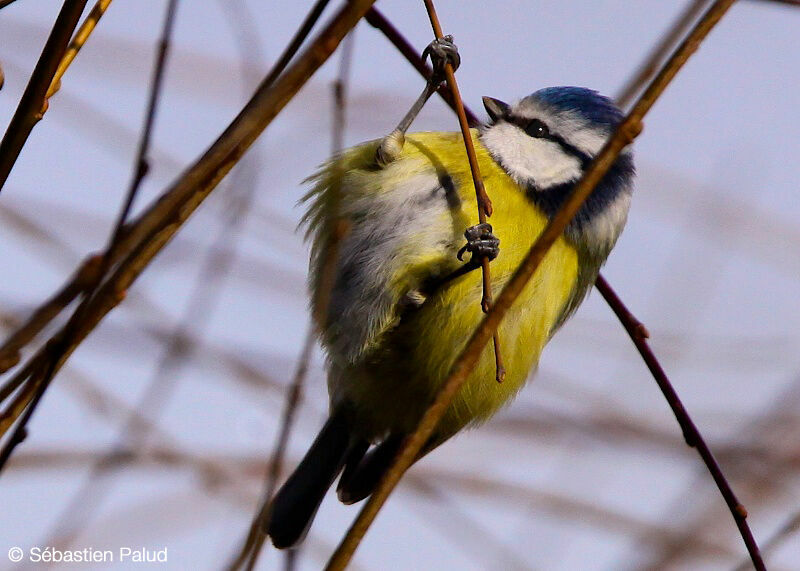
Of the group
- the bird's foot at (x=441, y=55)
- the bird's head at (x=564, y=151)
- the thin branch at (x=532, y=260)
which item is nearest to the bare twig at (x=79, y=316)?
the thin branch at (x=532, y=260)

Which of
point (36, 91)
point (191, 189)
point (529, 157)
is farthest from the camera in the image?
point (529, 157)

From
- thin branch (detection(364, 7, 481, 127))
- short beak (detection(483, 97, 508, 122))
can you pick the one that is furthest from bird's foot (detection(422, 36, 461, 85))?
short beak (detection(483, 97, 508, 122))

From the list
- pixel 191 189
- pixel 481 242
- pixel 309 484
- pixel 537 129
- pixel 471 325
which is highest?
pixel 191 189

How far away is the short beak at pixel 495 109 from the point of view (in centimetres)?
258

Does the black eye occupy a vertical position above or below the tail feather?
above

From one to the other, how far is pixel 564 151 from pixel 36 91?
1.70m

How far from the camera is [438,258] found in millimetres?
2113

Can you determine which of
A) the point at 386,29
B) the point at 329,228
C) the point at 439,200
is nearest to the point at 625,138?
the point at 386,29

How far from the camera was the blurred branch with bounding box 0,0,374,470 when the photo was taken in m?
0.92

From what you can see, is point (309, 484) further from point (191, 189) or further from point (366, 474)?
point (191, 189)

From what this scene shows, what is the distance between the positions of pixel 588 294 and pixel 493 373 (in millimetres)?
400

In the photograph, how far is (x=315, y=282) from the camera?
2439 millimetres

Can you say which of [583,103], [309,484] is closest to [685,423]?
[583,103]

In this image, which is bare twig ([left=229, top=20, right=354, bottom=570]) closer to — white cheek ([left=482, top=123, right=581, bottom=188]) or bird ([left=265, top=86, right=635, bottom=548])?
bird ([left=265, top=86, right=635, bottom=548])
